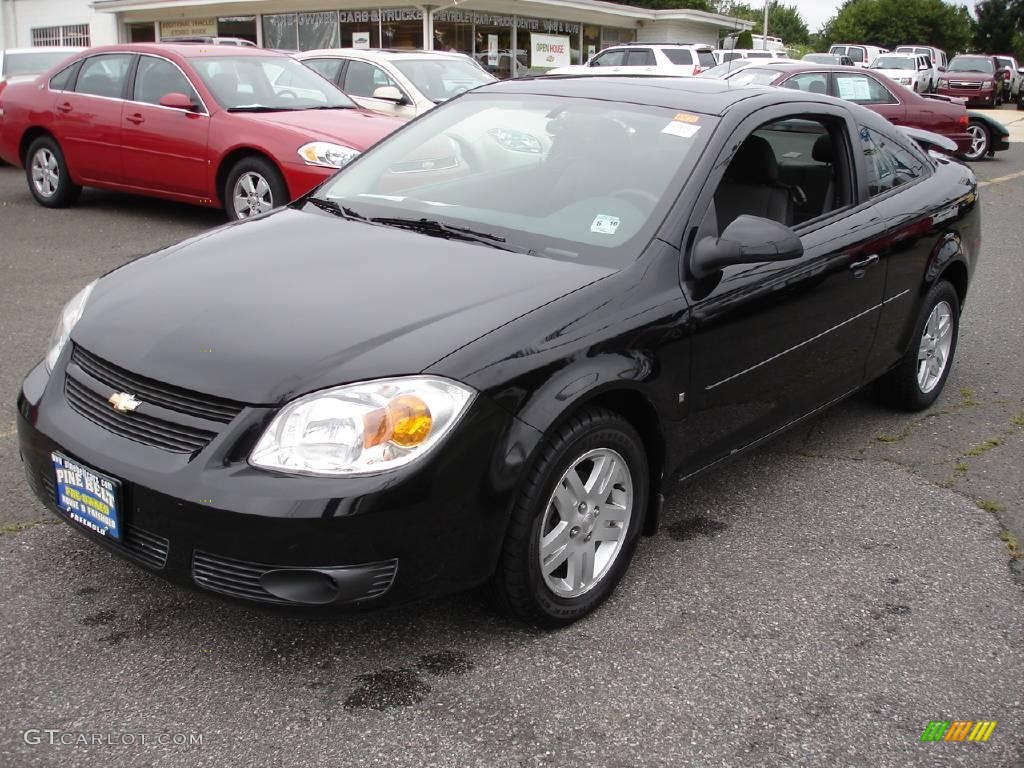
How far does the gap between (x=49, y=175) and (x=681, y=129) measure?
27.2 ft

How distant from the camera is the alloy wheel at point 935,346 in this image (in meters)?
5.08

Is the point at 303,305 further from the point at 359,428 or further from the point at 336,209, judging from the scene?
the point at 336,209

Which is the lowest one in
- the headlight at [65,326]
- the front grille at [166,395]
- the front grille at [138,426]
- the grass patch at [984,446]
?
the grass patch at [984,446]

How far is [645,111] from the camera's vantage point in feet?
12.6

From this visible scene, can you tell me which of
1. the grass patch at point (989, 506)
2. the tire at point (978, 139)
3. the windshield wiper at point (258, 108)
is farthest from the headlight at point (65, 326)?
the tire at point (978, 139)

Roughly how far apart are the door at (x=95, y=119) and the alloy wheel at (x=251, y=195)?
1.42 metres

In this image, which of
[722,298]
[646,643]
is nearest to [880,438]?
[722,298]

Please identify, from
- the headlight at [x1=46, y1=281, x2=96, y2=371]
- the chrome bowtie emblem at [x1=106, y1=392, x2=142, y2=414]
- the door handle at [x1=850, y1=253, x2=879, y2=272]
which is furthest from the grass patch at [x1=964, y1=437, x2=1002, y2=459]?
the headlight at [x1=46, y1=281, x2=96, y2=371]

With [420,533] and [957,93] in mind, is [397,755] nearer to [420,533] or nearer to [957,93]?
[420,533]

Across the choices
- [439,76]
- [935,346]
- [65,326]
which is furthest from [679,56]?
[65,326]

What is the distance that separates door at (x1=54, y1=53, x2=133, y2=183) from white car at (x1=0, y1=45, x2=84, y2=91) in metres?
5.09

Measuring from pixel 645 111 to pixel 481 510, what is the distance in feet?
5.95

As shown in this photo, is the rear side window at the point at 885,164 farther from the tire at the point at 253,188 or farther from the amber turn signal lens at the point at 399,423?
the tire at the point at 253,188

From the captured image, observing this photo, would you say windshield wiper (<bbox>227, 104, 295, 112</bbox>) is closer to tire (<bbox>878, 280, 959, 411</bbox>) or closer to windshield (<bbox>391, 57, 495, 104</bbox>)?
windshield (<bbox>391, 57, 495, 104</bbox>)
